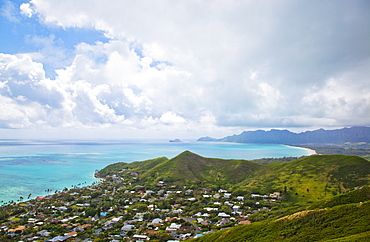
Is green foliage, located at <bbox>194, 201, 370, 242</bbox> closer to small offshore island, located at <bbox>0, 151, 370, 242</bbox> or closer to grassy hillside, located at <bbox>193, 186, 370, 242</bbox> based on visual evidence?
grassy hillside, located at <bbox>193, 186, 370, 242</bbox>

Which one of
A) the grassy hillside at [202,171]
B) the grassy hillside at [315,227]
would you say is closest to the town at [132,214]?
the grassy hillside at [315,227]

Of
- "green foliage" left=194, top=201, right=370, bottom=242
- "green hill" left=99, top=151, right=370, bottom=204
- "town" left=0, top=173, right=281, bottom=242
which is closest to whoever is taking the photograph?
"green foliage" left=194, top=201, right=370, bottom=242

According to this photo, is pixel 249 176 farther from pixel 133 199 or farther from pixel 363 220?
pixel 363 220

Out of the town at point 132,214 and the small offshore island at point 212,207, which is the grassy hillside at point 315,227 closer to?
the small offshore island at point 212,207

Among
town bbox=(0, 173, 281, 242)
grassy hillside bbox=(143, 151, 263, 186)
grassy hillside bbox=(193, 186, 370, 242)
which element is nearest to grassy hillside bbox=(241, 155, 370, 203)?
town bbox=(0, 173, 281, 242)

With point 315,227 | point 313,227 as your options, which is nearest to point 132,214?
point 313,227

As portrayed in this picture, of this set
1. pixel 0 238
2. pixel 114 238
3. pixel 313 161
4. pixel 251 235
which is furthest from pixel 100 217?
pixel 313 161

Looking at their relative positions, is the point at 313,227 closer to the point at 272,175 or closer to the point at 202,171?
the point at 272,175
